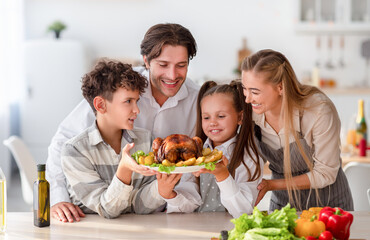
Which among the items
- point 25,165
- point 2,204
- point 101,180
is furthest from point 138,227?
point 25,165

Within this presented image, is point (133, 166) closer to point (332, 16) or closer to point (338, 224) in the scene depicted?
point (338, 224)

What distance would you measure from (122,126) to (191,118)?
48 cm

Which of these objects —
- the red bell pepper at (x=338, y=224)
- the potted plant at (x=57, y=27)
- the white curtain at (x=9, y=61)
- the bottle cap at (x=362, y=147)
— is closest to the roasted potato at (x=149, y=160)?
the red bell pepper at (x=338, y=224)

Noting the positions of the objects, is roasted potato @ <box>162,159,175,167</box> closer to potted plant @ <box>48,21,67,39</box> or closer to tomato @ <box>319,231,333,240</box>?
tomato @ <box>319,231,333,240</box>

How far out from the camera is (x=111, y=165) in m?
2.08

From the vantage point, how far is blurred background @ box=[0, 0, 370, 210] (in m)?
5.87

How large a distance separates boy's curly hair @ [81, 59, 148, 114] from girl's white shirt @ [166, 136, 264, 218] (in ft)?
1.38

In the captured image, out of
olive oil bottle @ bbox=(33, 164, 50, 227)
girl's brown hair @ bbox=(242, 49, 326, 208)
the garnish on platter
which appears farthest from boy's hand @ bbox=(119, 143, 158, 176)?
girl's brown hair @ bbox=(242, 49, 326, 208)

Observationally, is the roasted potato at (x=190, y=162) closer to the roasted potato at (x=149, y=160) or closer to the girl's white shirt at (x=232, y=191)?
the roasted potato at (x=149, y=160)

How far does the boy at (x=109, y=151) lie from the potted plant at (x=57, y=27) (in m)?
4.02

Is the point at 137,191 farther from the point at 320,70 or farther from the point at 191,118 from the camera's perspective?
the point at 320,70

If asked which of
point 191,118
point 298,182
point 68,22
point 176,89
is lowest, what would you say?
point 298,182

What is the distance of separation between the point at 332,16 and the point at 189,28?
5.43 feet

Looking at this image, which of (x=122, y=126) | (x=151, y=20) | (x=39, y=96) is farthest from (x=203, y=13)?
(x=122, y=126)
